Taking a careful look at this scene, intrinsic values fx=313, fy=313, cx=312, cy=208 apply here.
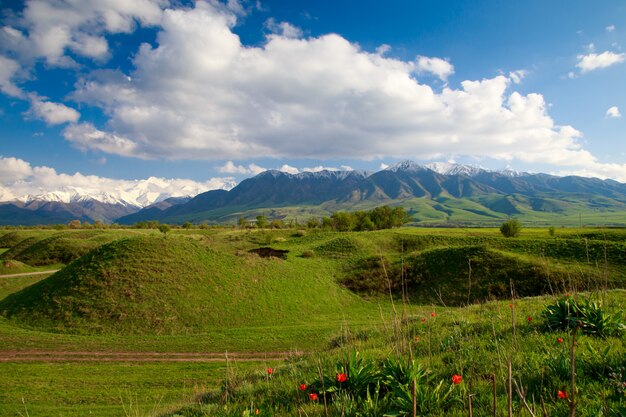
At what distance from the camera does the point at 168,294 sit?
3447 cm

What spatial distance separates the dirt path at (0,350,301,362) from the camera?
77.4 ft

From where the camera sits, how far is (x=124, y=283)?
1372 inches

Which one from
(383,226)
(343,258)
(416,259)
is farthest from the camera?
(383,226)

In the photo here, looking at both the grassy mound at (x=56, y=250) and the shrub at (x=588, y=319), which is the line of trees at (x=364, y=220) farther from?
the shrub at (x=588, y=319)

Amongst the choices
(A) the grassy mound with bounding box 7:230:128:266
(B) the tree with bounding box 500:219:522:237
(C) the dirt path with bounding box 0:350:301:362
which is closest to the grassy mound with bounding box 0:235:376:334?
(C) the dirt path with bounding box 0:350:301:362

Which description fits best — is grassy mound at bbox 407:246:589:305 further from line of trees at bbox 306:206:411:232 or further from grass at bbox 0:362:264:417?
line of trees at bbox 306:206:411:232

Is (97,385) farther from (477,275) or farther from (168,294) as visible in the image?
(477,275)

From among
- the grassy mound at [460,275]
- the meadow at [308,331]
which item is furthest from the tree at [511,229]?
the grassy mound at [460,275]

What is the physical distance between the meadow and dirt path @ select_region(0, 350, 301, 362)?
17 cm

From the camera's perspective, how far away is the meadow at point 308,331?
5.94 m

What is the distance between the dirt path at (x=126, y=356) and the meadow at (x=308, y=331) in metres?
0.17

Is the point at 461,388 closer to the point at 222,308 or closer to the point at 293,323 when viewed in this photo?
the point at 293,323

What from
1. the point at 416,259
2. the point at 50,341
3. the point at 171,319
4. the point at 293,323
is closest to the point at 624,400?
the point at 293,323

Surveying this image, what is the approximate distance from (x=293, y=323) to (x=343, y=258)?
23.2 meters
